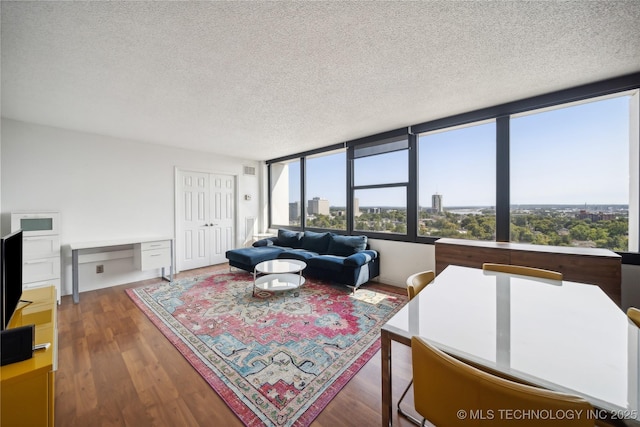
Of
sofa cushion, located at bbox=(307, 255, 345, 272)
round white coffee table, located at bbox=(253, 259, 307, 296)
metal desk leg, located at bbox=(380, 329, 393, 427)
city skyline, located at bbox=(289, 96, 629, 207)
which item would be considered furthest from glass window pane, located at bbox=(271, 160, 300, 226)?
metal desk leg, located at bbox=(380, 329, 393, 427)

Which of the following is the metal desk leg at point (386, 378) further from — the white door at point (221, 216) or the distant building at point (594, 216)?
the white door at point (221, 216)

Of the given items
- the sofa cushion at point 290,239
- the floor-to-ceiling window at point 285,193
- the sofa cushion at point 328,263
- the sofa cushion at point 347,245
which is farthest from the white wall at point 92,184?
the sofa cushion at point 347,245

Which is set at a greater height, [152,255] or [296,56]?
[296,56]

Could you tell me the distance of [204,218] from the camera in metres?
5.21

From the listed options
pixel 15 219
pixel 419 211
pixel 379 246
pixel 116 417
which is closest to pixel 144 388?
pixel 116 417

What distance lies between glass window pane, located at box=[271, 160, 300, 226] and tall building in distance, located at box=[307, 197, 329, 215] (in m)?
0.38

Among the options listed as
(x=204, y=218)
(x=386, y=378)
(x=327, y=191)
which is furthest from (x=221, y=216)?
(x=386, y=378)

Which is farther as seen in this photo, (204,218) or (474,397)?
(204,218)

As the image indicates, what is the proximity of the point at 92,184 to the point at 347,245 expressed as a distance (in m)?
4.23

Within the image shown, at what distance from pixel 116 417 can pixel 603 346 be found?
2.52 meters

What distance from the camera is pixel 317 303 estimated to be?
3.18 m

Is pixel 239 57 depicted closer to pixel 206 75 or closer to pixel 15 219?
pixel 206 75

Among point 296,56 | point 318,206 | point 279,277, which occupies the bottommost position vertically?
point 279,277

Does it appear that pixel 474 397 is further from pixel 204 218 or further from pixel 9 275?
pixel 204 218
